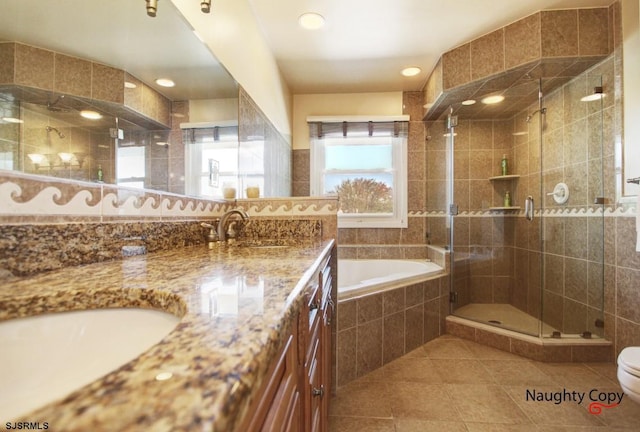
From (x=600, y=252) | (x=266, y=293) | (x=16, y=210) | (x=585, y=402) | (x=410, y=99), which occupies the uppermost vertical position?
(x=410, y=99)

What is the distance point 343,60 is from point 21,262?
2.87m

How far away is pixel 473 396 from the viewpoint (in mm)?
1692

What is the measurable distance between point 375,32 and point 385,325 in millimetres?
2306

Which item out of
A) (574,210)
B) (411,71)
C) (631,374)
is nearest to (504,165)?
(574,210)

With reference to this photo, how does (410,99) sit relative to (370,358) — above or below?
above

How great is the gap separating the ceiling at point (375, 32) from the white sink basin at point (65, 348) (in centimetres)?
231

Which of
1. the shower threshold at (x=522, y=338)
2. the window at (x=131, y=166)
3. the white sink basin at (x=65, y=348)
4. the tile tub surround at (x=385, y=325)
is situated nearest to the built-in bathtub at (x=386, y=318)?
the tile tub surround at (x=385, y=325)

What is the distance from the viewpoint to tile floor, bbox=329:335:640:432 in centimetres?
147

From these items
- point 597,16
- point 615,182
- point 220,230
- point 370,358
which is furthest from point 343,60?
point 370,358

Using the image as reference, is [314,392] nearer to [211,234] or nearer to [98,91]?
[211,234]

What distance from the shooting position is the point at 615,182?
204 cm

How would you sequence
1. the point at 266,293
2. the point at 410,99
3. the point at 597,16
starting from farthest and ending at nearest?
the point at 410,99 → the point at 597,16 → the point at 266,293

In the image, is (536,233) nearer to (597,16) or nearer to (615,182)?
(615,182)

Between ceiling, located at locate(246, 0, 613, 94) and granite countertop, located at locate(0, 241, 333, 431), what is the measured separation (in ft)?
7.16
